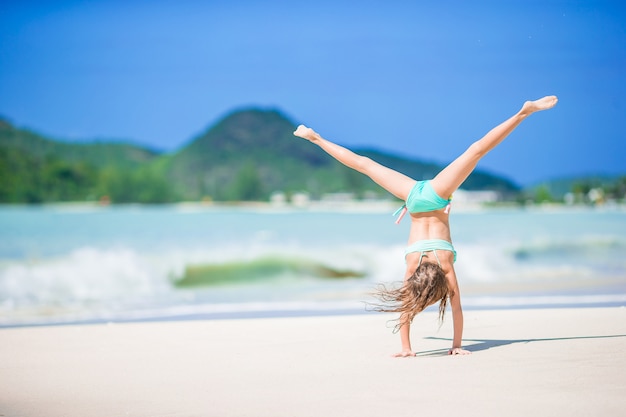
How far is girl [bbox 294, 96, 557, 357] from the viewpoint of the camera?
600cm

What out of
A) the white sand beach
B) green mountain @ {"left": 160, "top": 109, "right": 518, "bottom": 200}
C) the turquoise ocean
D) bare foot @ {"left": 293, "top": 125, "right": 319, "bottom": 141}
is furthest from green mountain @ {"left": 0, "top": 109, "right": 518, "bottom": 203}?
bare foot @ {"left": 293, "top": 125, "right": 319, "bottom": 141}

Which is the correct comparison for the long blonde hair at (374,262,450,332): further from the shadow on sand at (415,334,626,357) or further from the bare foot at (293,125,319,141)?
the bare foot at (293,125,319,141)

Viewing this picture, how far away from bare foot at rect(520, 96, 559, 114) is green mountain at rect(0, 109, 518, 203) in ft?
263

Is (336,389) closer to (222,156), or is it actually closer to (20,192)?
(20,192)

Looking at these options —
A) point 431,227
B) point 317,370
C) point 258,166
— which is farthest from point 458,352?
Answer: point 258,166

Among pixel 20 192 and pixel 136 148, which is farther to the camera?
pixel 136 148

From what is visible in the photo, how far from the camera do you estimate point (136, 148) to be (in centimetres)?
11994

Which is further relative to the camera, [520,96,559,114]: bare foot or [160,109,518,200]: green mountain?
[160,109,518,200]: green mountain

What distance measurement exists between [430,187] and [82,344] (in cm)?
359

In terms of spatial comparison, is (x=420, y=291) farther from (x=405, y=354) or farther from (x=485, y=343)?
(x=485, y=343)

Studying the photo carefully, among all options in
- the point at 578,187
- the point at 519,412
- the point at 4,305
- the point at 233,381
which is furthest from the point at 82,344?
the point at 578,187

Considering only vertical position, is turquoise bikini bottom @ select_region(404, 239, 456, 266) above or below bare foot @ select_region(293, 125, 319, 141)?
below

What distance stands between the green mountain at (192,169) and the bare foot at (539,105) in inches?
3158

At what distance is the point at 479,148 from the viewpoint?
19.8ft
